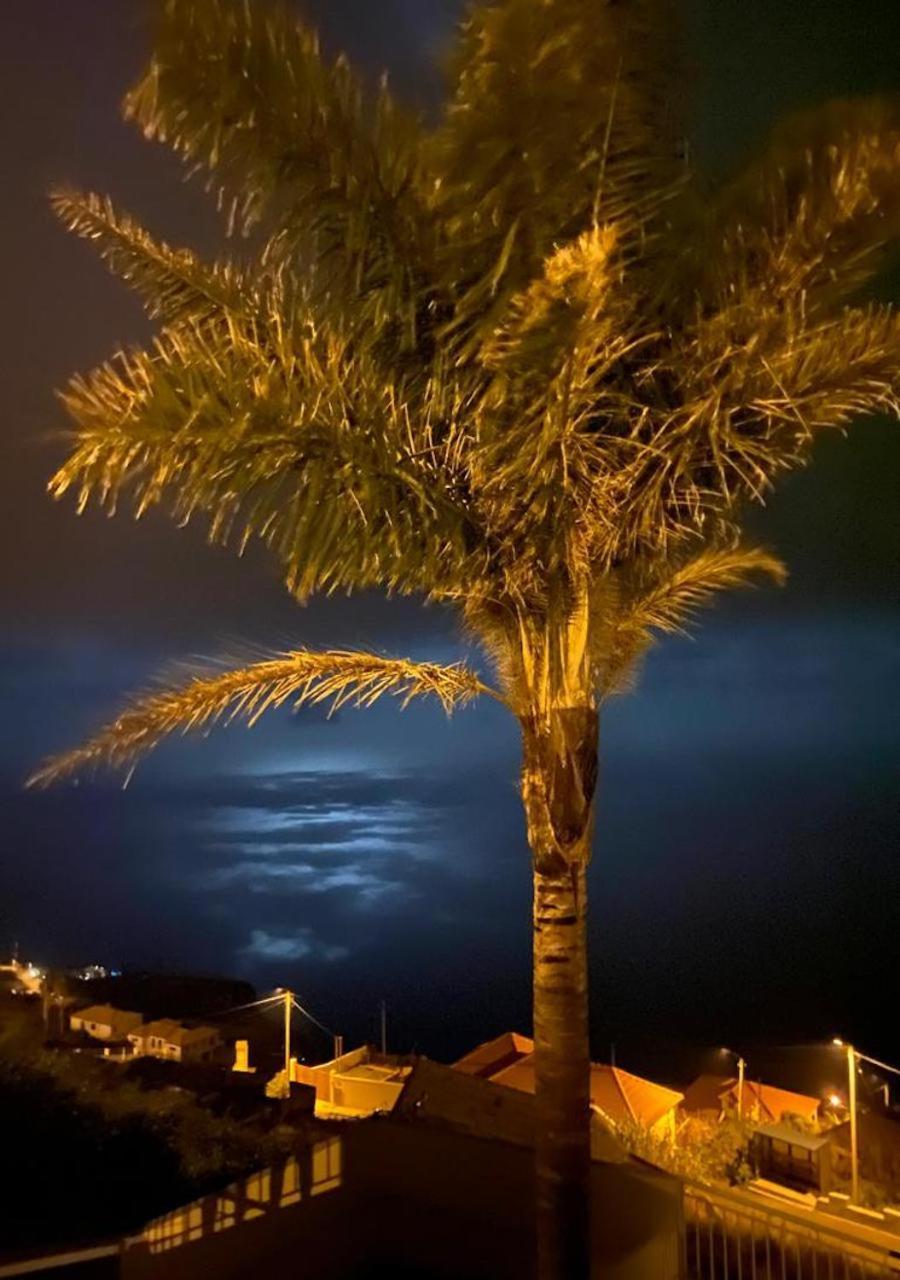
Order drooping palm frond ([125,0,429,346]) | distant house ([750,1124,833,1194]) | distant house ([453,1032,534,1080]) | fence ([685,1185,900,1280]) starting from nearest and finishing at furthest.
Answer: drooping palm frond ([125,0,429,346]) → fence ([685,1185,900,1280]) → distant house ([750,1124,833,1194]) → distant house ([453,1032,534,1080])

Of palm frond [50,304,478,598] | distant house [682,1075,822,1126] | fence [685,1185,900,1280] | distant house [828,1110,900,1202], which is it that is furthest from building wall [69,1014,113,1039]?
palm frond [50,304,478,598]

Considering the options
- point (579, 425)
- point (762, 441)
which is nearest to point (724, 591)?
point (762, 441)

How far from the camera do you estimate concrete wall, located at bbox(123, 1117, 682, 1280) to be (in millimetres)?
6578

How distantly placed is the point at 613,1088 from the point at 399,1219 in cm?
1104

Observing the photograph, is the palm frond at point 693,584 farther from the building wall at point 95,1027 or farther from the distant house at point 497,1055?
the building wall at point 95,1027

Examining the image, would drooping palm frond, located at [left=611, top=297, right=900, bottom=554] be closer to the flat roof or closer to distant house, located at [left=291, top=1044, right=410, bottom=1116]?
distant house, located at [left=291, top=1044, right=410, bottom=1116]

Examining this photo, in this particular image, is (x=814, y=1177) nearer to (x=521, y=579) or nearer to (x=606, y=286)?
(x=521, y=579)

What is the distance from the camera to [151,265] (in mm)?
5230

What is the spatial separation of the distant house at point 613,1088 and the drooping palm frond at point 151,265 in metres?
13.0

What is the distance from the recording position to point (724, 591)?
613 centimetres

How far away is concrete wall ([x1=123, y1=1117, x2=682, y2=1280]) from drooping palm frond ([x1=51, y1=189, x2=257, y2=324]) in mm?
5078

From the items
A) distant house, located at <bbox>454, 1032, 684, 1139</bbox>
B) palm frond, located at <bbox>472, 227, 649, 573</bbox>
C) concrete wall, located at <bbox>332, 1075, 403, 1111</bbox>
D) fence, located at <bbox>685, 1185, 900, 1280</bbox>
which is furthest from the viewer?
distant house, located at <bbox>454, 1032, 684, 1139</bbox>

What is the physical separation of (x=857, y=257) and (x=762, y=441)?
78 centimetres

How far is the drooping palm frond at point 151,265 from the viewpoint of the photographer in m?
5.05
